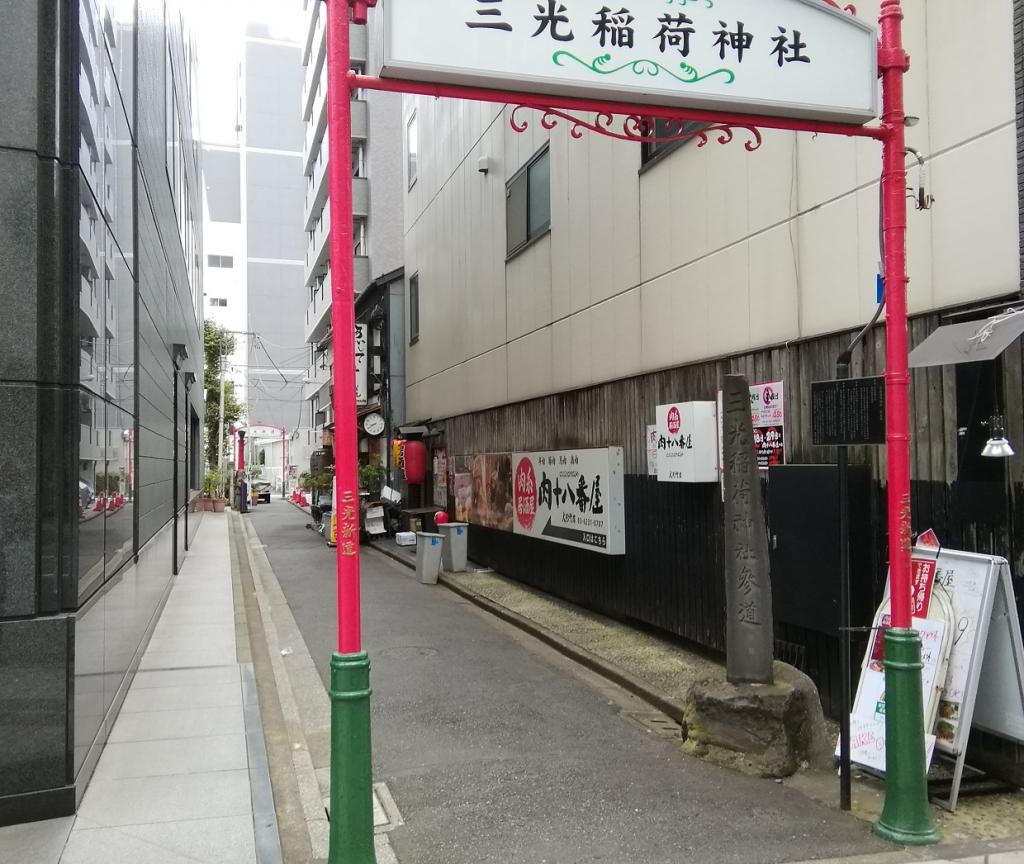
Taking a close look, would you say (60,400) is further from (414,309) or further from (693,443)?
(414,309)

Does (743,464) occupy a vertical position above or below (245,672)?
above

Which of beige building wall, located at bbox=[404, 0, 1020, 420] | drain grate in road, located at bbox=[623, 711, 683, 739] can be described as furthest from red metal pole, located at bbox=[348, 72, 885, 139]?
drain grate in road, located at bbox=[623, 711, 683, 739]

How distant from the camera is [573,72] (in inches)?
163

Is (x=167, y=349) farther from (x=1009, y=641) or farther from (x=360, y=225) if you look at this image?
(x=360, y=225)

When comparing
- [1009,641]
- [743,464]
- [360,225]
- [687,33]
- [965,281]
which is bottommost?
[1009,641]

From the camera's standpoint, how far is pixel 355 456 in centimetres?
391

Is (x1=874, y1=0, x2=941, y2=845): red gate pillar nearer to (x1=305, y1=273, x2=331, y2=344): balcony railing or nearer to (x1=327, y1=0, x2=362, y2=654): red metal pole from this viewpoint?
(x1=327, y1=0, x2=362, y2=654): red metal pole

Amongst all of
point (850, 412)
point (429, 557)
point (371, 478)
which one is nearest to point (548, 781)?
point (850, 412)

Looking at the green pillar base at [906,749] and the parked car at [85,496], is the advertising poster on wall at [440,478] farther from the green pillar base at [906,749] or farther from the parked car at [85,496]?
the green pillar base at [906,749]

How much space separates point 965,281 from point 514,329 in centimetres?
929

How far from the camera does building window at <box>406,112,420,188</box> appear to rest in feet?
72.6

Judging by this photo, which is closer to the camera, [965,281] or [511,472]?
[965,281]

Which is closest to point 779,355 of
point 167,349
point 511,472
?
point 511,472

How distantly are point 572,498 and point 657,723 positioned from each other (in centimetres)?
464
